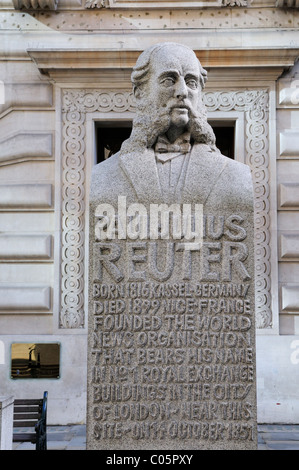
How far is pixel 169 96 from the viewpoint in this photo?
4.10m

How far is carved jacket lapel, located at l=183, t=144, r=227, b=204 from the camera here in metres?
4.04

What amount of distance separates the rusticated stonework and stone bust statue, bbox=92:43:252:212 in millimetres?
3977

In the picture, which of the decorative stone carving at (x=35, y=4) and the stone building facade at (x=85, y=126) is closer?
the stone building facade at (x=85, y=126)

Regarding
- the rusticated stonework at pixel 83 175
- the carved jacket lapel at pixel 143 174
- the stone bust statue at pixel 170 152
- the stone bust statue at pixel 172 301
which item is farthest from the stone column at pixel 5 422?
the rusticated stonework at pixel 83 175

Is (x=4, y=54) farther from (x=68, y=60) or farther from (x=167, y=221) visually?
(x=167, y=221)

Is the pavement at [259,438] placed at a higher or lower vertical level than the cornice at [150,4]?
lower

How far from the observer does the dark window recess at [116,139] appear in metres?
8.73

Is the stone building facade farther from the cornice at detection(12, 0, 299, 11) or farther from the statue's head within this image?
the statue's head

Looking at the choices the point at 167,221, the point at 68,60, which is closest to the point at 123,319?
the point at 167,221

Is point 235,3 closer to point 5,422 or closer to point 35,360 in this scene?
point 35,360

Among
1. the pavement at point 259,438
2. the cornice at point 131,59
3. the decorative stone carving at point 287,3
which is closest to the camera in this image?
the pavement at point 259,438

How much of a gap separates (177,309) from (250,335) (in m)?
0.52

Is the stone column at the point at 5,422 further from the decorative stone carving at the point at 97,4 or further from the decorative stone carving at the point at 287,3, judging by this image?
the decorative stone carving at the point at 287,3

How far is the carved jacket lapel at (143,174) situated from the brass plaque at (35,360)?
171 inches
